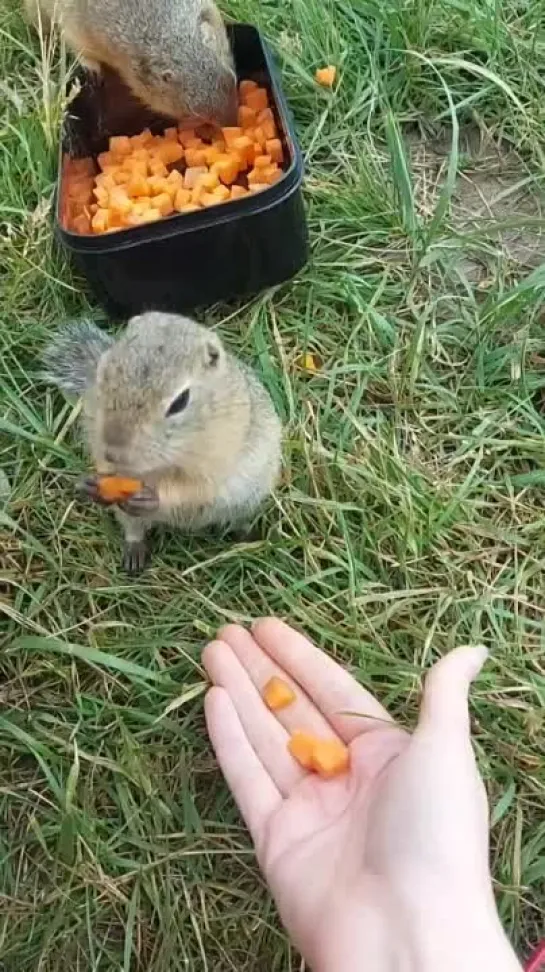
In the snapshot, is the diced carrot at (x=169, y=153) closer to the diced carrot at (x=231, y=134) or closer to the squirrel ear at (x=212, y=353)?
the diced carrot at (x=231, y=134)

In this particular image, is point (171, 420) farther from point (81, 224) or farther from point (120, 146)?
point (120, 146)

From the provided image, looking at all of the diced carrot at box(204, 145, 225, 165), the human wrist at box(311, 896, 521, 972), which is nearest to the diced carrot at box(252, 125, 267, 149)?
the diced carrot at box(204, 145, 225, 165)

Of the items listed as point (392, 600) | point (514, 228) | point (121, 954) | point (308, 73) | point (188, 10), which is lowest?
point (121, 954)

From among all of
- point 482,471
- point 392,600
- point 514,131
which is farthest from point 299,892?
point 514,131

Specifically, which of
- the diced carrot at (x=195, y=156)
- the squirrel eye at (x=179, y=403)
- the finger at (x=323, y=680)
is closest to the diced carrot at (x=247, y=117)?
the diced carrot at (x=195, y=156)

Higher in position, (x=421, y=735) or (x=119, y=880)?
(x=421, y=735)

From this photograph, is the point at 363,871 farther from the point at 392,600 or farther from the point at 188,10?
the point at 188,10

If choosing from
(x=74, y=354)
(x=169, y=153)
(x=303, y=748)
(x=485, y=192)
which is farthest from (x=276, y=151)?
(x=303, y=748)
